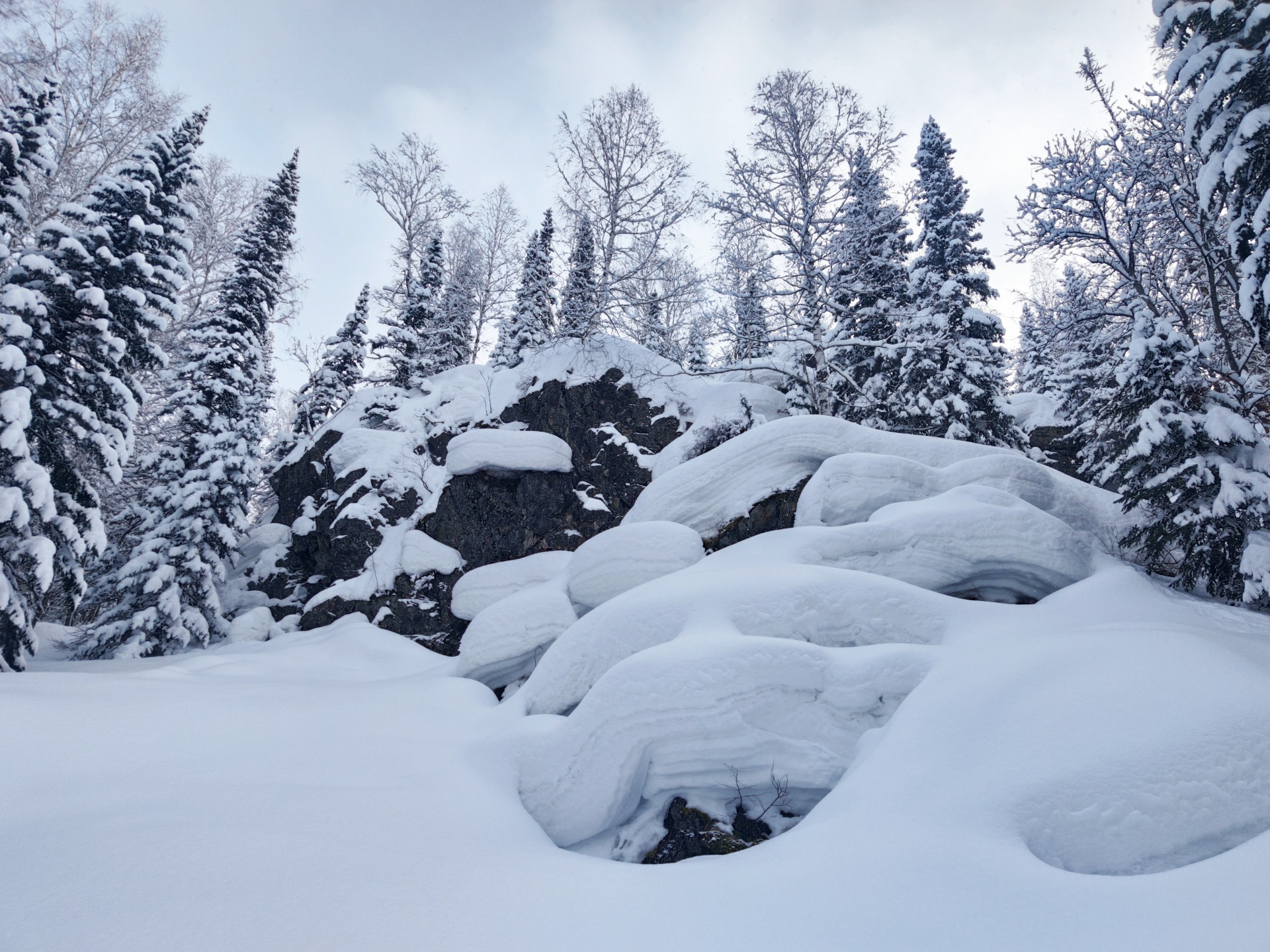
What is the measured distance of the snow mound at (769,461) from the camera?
24.2 feet

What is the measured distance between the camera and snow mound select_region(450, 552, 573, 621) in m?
9.74

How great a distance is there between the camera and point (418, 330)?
2209 centimetres

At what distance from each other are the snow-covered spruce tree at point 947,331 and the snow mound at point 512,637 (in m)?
9.65

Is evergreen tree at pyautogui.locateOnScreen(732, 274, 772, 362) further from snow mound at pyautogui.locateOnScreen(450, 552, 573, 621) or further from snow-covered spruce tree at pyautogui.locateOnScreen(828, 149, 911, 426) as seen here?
snow mound at pyautogui.locateOnScreen(450, 552, 573, 621)

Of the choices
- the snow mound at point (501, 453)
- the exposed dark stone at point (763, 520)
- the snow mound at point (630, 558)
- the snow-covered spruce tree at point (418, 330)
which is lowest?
the snow mound at point (630, 558)

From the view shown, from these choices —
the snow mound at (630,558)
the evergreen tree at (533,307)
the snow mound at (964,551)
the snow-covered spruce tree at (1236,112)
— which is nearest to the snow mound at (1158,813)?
the snow mound at (964,551)

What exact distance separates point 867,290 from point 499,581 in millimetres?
9105

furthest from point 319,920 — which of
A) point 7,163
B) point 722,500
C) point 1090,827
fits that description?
point 7,163

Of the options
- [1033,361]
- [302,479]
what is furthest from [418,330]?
[1033,361]

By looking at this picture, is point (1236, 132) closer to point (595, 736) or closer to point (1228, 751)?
point (1228, 751)

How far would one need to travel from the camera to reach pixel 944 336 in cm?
1337

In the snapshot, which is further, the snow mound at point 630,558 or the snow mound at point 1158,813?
the snow mound at point 630,558

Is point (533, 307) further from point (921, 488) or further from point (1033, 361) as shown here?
point (1033, 361)

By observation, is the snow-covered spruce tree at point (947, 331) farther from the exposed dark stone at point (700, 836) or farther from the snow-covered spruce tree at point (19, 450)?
the snow-covered spruce tree at point (19, 450)
